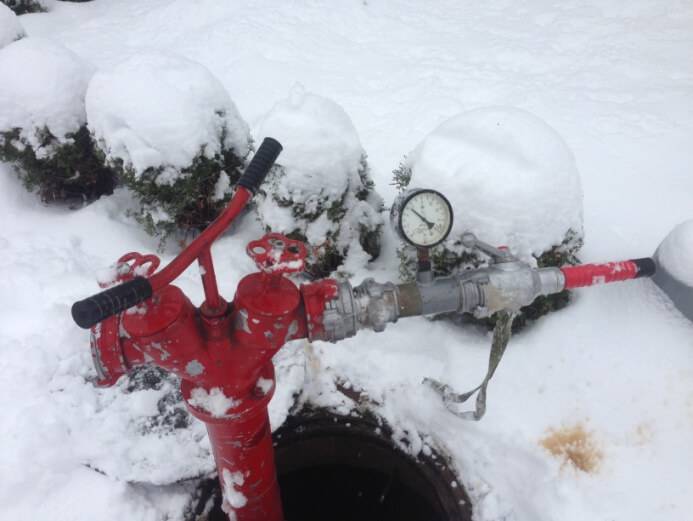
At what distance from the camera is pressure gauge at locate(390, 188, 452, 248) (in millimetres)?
1327

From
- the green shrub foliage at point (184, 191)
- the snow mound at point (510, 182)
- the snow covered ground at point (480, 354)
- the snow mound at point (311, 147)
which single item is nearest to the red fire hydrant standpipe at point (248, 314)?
the snow mound at point (510, 182)

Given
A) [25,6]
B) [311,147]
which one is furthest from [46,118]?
[25,6]

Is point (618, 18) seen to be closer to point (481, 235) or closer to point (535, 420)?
point (481, 235)

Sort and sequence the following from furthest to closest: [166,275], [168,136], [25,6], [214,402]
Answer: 1. [25,6]
2. [168,136]
3. [214,402]
4. [166,275]

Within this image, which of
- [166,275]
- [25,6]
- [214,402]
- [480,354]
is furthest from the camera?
[25,6]

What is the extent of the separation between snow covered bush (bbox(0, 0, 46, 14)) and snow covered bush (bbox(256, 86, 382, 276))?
4570mm

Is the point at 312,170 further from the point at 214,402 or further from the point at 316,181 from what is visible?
the point at 214,402

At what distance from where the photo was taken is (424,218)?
4.40 feet

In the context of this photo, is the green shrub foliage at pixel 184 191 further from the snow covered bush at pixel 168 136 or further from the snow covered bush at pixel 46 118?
the snow covered bush at pixel 46 118

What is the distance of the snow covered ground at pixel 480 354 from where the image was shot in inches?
61.9

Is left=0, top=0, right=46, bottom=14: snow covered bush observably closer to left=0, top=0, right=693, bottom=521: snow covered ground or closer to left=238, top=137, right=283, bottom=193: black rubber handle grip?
left=0, top=0, right=693, bottom=521: snow covered ground

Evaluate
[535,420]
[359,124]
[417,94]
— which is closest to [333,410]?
[535,420]

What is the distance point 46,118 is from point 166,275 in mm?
1901

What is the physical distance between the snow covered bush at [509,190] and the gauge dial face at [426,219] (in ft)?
1.48
